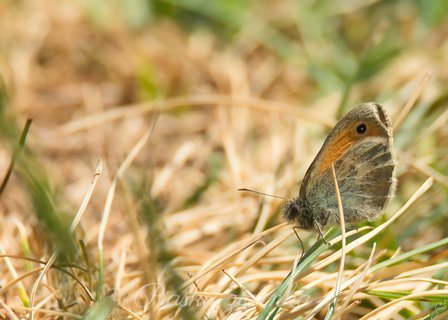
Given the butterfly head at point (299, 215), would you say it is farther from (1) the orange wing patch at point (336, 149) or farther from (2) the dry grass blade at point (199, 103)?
(2) the dry grass blade at point (199, 103)

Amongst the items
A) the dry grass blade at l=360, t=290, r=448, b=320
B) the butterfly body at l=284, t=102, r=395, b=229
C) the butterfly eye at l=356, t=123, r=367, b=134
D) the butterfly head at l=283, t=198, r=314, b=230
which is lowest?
the dry grass blade at l=360, t=290, r=448, b=320

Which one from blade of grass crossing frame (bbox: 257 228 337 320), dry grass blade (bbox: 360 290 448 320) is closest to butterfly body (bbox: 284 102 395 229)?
blade of grass crossing frame (bbox: 257 228 337 320)

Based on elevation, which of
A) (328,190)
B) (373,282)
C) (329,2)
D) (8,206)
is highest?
(329,2)

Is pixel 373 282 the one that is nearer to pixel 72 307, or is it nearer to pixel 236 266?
pixel 236 266

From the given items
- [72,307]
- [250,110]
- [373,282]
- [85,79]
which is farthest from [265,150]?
[72,307]

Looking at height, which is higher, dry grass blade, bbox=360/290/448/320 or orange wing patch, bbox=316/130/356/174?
orange wing patch, bbox=316/130/356/174

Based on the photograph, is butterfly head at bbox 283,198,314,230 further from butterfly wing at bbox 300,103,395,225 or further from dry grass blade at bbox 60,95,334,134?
dry grass blade at bbox 60,95,334,134

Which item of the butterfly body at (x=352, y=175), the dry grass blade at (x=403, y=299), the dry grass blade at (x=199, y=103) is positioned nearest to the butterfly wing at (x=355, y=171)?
the butterfly body at (x=352, y=175)
